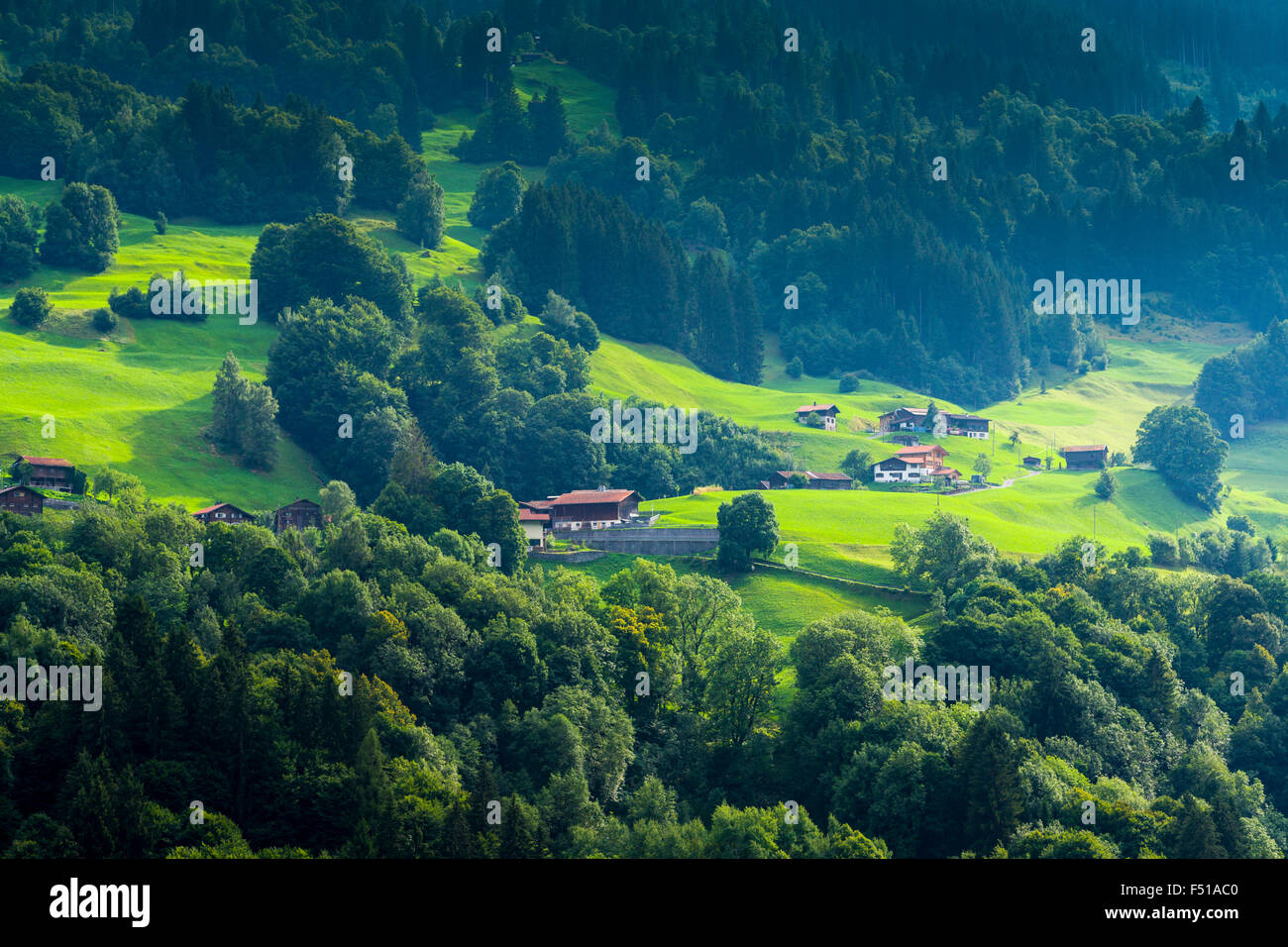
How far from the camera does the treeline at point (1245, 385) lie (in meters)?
166

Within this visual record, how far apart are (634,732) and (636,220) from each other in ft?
338

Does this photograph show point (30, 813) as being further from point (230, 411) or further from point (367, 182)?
point (367, 182)

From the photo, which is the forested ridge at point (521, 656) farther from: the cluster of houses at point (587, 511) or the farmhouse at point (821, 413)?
the farmhouse at point (821, 413)

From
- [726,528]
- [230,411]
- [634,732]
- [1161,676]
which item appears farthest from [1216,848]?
[230,411]

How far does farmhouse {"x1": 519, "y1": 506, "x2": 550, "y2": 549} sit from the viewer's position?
99.9 metres

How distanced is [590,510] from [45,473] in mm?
33908

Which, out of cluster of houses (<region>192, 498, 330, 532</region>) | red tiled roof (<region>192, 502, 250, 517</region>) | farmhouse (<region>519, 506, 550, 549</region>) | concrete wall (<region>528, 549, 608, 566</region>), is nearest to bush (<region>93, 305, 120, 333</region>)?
cluster of houses (<region>192, 498, 330, 532</region>)

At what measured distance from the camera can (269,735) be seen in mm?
65188

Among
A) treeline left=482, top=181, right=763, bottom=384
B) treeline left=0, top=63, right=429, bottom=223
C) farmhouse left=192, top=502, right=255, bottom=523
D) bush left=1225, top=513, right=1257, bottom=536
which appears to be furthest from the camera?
treeline left=0, top=63, right=429, bottom=223

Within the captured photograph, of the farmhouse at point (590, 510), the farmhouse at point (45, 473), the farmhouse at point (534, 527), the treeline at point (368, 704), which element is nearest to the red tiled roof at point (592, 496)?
the farmhouse at point (590, 510)

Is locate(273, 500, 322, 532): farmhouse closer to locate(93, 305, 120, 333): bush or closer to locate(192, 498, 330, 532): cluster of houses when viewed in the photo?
locate(192, 498, 330, 532): cluster of houses

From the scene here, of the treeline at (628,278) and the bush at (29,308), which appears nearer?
the bush at (29,308)

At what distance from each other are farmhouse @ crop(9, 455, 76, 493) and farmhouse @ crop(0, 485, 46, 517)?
3.21 metres
